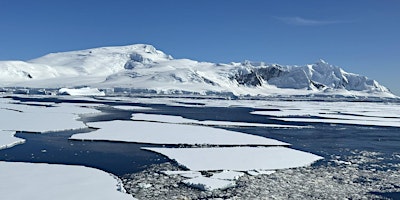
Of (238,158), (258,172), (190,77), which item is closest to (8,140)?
(238,158)

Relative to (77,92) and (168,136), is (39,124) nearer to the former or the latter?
(168,136)

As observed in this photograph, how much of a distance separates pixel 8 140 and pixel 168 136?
5517mm

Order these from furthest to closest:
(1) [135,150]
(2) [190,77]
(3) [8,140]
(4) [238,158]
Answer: (2) [190,77]
(3) [8,140]
(1) [135,150]
(4) [238,158]

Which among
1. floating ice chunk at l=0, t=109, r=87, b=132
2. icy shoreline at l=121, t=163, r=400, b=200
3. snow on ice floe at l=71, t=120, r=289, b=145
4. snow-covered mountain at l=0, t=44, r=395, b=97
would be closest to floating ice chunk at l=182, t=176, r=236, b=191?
icy shoreline at l=121, t=163, r=400, b=200

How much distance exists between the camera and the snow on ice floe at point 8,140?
12.9 metres

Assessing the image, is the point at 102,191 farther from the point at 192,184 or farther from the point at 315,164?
the point at 315,164

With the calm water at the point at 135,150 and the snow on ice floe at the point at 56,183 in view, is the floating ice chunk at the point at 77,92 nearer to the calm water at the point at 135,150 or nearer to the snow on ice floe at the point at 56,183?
the calm water at the point at 135,150

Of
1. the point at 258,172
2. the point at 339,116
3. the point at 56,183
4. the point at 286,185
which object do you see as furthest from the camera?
the point at 339,116

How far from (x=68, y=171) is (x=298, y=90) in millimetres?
111163

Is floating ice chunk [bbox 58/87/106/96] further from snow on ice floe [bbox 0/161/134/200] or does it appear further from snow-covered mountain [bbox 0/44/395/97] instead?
snow on ice floe [bbox 0/161/134/200]

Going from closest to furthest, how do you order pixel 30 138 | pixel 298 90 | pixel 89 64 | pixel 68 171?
pixel 68 171 → pixel 30 138 → pixel 298 90 → pixel 89 64

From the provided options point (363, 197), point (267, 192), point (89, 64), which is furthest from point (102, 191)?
point (89, 64)

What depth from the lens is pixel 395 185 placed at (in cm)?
922

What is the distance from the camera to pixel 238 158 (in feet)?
39.2
